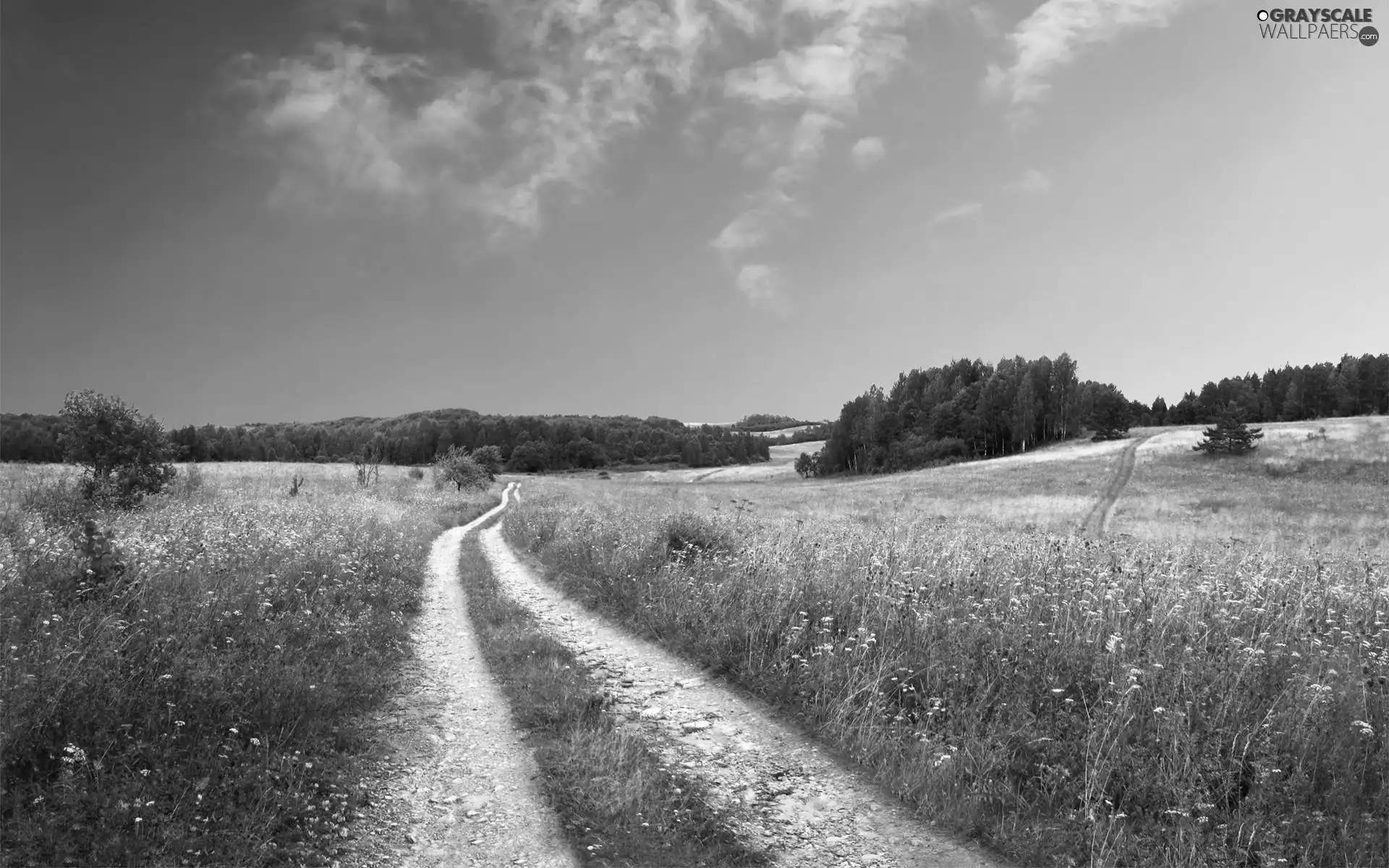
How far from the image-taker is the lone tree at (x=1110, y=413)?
300ft

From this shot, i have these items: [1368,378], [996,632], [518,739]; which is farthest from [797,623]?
[1368,378]

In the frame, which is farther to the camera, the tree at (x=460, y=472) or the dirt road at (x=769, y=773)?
the tree at (x=460, y=472)

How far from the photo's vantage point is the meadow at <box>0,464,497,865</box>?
454 centimetres

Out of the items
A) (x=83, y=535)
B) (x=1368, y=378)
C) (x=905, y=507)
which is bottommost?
(x=905, y=507)

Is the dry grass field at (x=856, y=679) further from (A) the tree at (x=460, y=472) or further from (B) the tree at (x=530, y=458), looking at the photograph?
(B) the tree at (x=530, y=458)

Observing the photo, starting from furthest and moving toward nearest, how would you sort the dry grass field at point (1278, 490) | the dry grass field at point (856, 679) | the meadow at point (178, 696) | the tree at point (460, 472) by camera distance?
the tree at point (460, 472) → the dry grass field at point (1278, 490) → the dry grass field at point (856, 679) → the meadow at point (178, 696)

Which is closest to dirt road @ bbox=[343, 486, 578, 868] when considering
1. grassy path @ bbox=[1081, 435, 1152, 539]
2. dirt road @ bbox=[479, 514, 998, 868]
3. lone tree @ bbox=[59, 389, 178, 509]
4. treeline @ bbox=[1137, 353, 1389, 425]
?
dirt road @ bbox=[479, 514, 998, 868]

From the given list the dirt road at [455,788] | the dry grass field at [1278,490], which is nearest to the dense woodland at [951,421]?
the dry grass field at [1278,490]

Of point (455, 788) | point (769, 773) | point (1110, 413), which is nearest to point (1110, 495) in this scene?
point (769, 773)

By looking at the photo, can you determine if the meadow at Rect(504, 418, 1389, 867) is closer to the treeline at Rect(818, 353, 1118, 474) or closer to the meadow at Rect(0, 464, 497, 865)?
the meadow at Rect(0, 464, 497, 865)

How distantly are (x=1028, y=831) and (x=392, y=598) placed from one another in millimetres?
11514

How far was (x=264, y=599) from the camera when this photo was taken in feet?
29.4

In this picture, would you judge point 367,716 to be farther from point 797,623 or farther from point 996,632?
point 996,632

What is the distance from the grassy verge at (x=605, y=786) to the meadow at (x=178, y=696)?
1783mm
